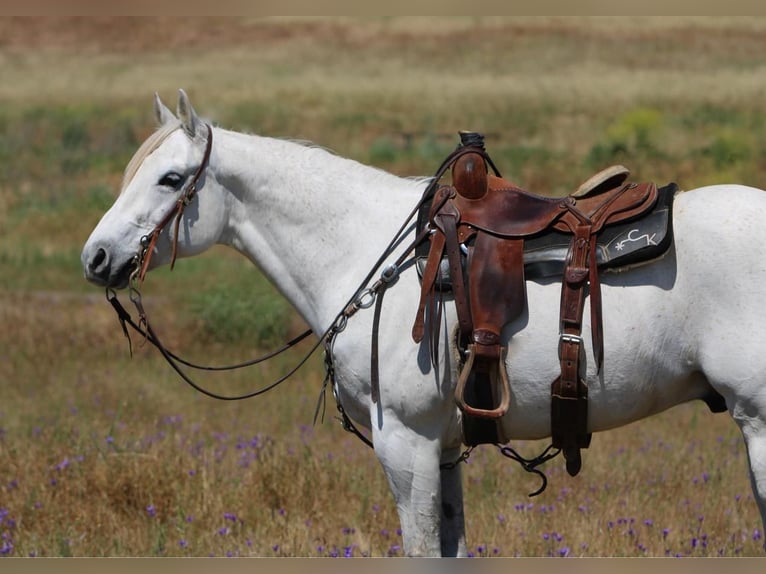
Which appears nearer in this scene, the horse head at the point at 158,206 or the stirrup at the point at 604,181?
the stirrup at the point at 604,181

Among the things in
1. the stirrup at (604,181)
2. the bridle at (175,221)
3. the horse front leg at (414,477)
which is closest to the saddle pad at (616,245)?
the stirrup at (604,181)

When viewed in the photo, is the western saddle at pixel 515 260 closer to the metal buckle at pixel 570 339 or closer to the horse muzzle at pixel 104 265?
the metal buckle at pixel 570 339

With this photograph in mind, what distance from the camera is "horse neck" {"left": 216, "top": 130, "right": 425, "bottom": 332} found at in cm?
430

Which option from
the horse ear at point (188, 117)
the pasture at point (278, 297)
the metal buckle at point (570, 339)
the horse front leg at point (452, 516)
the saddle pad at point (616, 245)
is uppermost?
the horse ear at point (188, 117)

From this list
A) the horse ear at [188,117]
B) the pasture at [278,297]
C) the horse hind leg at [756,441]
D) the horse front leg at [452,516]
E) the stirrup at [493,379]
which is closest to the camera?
the horse hind leg at [756,441]

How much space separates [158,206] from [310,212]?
65 cm

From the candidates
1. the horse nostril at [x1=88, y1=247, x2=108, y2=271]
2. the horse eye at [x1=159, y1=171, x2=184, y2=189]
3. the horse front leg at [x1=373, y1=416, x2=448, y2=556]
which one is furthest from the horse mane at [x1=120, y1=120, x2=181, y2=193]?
the horse front leg at [x1=373, y1=416, x2=448, y2=556]

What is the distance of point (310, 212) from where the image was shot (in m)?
4.35

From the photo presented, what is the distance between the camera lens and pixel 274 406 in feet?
30.1

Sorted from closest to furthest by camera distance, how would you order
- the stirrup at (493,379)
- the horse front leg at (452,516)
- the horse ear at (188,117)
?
the stirrup at (493,379) → the horse ear at (188,117) → the horse front leg at (452,516)

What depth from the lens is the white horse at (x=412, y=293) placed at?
3.76 m

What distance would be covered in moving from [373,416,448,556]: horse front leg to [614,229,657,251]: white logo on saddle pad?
106 centimetres

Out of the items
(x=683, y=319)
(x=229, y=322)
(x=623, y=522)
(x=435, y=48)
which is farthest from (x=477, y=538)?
(x=435, y=48)

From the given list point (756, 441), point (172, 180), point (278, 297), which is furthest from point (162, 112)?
point (278, 297)
